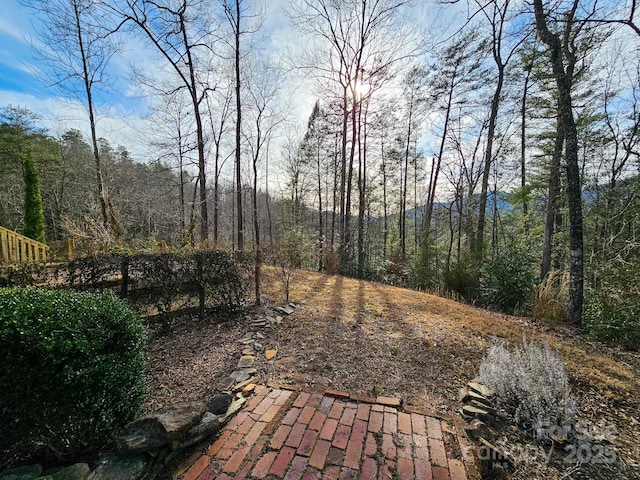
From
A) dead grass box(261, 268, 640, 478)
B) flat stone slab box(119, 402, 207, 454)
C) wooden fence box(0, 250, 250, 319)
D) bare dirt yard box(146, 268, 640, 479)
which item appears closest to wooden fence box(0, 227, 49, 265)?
wooden fence box(0, 250, 250, 319)

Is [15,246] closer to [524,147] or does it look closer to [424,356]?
[424,356]

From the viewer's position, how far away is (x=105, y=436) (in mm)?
1523

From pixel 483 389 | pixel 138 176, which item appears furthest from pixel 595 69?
pixel 138 176

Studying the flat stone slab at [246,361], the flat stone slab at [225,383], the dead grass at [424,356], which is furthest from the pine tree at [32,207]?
the flat stone slab at [225,383]

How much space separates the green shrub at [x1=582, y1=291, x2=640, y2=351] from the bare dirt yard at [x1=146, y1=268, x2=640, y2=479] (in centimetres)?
21

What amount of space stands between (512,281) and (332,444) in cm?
581

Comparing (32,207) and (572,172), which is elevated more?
(572,172)

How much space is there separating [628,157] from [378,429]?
1081cm

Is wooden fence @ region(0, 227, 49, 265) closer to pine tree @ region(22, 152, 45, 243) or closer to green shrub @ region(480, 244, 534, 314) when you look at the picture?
pine tree @ region(22, 152, 45, 243)

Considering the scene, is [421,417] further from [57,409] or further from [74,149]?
[74,149]

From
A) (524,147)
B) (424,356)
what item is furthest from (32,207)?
(524,147)

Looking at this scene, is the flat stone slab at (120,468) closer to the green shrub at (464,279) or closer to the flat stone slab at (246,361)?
the flat stone slab at (246,361)

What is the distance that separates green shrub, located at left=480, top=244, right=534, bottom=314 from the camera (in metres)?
5.60

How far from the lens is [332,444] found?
1643 millimetres
